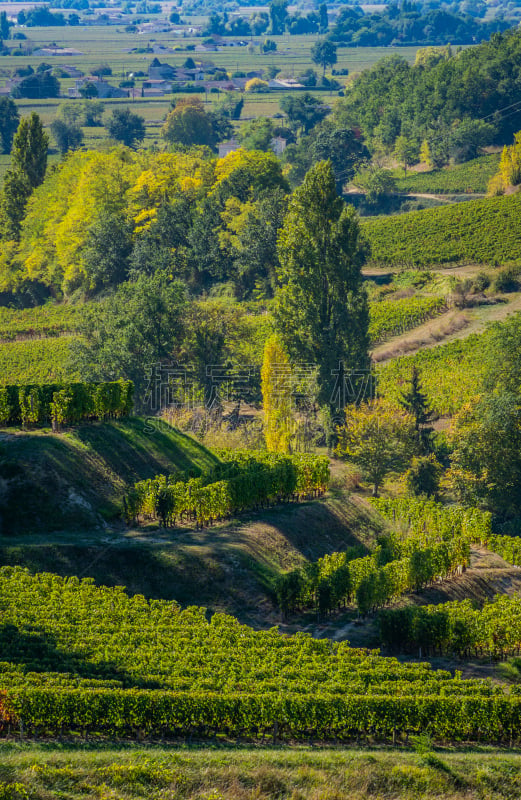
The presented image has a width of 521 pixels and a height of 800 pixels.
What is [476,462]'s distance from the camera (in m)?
54.9

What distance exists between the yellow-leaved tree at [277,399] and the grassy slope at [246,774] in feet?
110

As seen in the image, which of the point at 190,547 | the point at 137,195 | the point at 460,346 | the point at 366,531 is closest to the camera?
the point at 190,547

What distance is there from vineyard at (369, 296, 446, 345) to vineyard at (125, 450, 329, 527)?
118 feet

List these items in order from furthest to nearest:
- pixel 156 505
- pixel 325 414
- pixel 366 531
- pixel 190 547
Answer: pixel 325 414 → pixel 366 531 → pixel 156 505 → pixel 190 547

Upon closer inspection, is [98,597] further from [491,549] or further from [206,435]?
[206,435]

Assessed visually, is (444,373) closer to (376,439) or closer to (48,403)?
(376,439)

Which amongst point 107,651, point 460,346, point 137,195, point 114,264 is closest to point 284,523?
point 107,651

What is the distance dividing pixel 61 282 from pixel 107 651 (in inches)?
3343

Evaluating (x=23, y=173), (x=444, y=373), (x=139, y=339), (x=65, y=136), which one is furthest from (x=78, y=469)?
(x=65, y=136)

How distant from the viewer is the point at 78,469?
127 ft

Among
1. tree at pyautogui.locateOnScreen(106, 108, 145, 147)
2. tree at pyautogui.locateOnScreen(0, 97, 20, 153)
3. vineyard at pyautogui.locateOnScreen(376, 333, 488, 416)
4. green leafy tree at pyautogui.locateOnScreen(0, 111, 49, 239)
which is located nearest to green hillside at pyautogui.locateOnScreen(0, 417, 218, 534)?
vineyard at pyautogui.locateOnScreen(376, 333, 488, 416)

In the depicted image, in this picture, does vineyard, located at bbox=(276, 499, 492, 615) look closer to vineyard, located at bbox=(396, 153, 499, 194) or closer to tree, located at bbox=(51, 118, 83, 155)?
vineyard, located at bbox=(396, 153, 499, 194)

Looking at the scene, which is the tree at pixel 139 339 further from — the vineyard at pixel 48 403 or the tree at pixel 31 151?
the tree at pixel 31 151

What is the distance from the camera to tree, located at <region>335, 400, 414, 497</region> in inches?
2183
